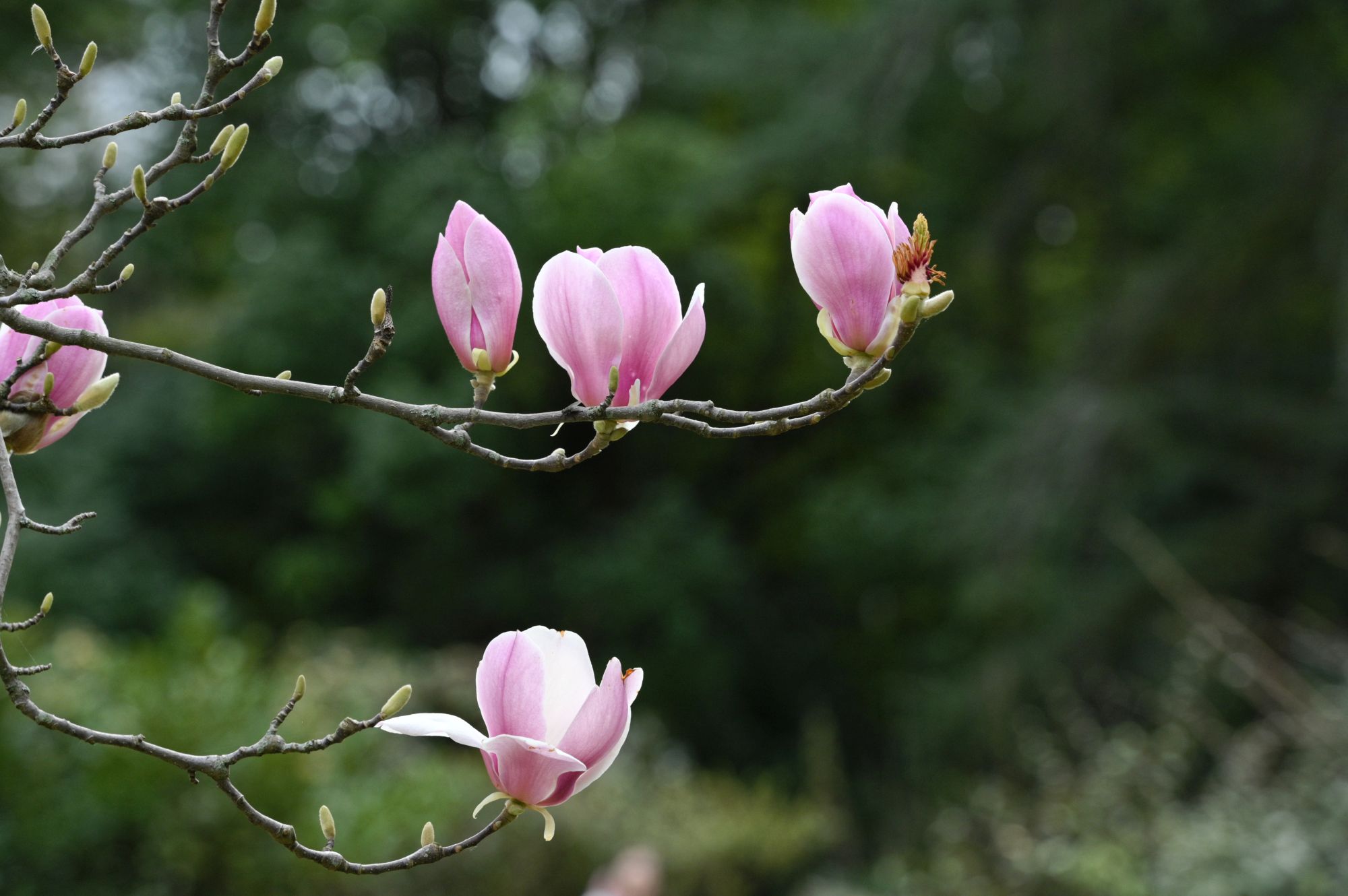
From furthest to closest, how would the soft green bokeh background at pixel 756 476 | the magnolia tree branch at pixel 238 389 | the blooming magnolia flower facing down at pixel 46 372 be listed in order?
the soft green bokeh background at pixel 756 476 < the blooming magnolia flower facing down at pixel 46 372 < the magnolia tree branch at pixel 238 389

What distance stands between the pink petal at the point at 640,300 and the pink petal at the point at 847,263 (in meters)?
0.06

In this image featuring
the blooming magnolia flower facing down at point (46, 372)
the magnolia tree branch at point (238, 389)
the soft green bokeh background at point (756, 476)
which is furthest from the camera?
the soft green bokeh background at point (756, 476)

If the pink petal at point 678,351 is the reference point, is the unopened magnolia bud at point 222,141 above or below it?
above

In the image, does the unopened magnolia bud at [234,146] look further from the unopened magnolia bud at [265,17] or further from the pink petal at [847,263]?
the pink petal at [847,263]

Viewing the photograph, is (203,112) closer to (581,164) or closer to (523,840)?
(523,840)

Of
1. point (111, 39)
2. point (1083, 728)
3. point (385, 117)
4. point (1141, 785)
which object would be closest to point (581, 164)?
point (385, 117)

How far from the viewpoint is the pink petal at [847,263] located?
508 mm

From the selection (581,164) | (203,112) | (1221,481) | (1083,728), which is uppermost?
(203,112)

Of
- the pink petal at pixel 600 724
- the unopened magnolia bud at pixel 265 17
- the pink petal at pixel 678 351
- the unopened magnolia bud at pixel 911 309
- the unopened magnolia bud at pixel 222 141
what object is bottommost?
the pink petal at pixel 600 724

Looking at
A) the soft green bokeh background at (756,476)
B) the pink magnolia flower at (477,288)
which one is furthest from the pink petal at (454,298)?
the soft green bokeh background at (756,476)

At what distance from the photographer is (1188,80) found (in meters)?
6.04

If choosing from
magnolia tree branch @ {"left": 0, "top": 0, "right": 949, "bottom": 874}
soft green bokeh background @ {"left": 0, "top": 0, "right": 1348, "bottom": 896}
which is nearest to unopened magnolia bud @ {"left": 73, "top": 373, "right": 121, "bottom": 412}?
magnolia tree branch @ {"left": 0, "top": 0, "right": 949, "bottom": 874}

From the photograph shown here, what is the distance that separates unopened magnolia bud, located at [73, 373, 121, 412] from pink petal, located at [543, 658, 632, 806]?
244 millimetres

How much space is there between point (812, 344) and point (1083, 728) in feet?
12.2
